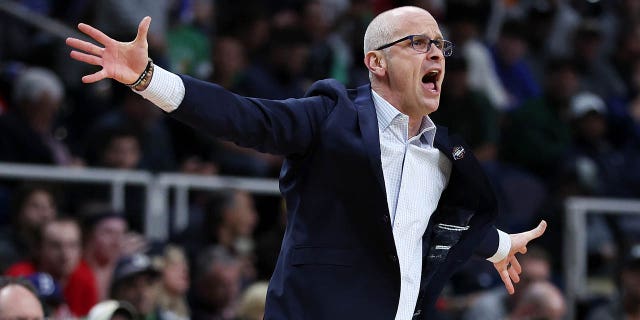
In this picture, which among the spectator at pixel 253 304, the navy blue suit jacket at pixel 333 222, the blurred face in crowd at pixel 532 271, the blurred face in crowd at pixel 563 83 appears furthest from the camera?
the blurred face in crowd at pixel 563 83

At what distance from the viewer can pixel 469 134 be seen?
32.2 feet

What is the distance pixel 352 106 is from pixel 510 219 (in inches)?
205

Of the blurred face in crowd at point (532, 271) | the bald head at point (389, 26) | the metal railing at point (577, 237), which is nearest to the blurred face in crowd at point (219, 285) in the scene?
the blurred face in crowd at point (532, 271)

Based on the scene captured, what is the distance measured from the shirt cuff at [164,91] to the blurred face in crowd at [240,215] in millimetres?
4273

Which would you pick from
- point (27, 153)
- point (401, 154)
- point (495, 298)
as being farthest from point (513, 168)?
point (401, 154)

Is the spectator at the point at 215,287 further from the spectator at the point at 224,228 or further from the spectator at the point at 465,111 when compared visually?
the spectator at the point at 465,111

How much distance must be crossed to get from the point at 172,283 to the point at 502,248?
3036 mm

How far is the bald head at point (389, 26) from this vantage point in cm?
412

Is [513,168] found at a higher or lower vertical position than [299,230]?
lower

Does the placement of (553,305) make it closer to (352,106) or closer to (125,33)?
(125,33)

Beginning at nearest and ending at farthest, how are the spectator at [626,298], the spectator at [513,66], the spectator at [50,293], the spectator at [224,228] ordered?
the spectator at [50,293] < the spectator at [224,228] < the spectator at [626,298] < the spectator at [513,66]

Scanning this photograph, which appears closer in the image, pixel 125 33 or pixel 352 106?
pixel 352 106

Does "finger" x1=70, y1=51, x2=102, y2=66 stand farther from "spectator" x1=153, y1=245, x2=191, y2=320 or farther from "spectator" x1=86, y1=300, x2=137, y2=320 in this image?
"spectator" x1=153, y1=245, x2=191, y2=320

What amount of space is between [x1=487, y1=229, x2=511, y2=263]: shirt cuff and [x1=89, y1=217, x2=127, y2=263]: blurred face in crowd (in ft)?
10.8
